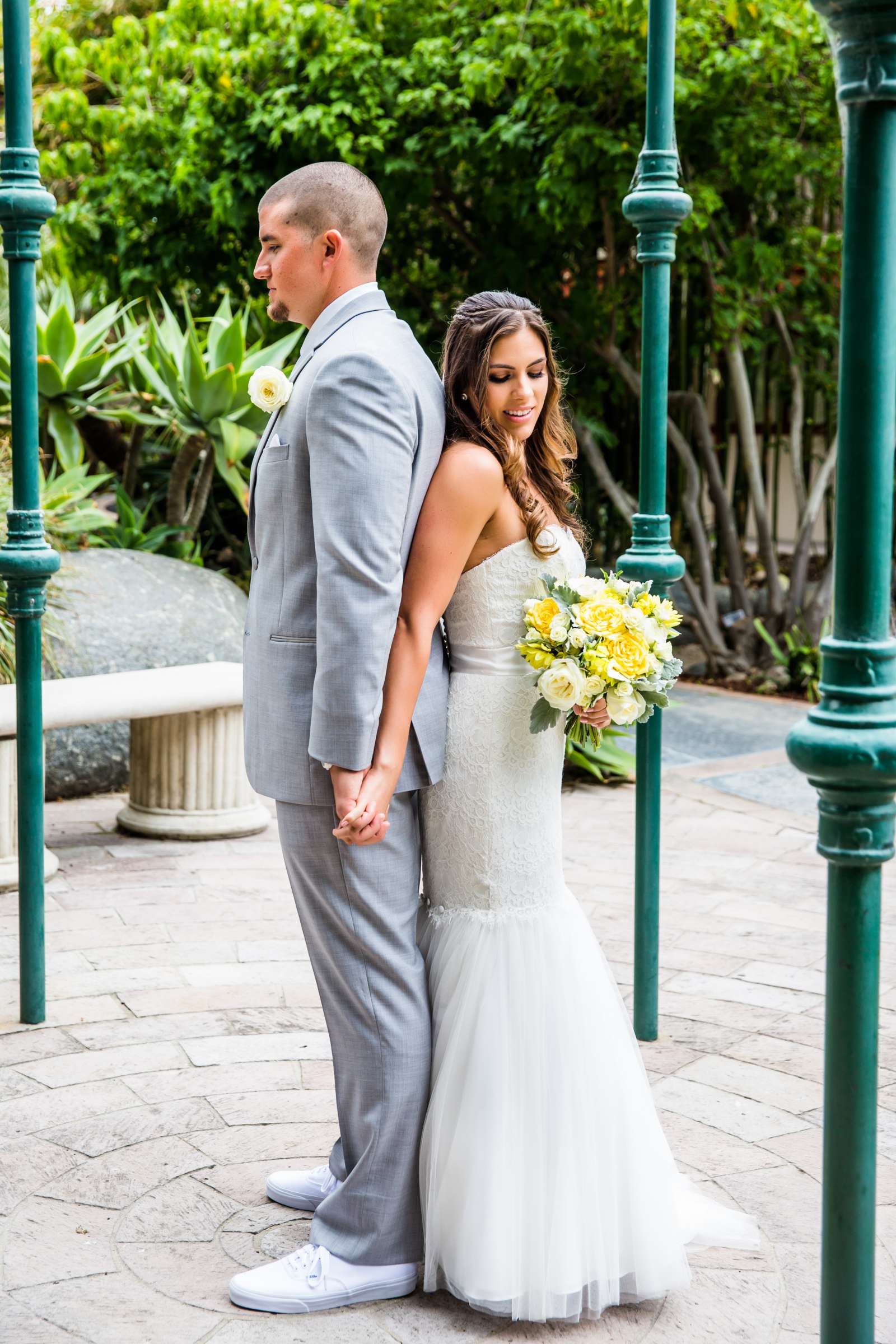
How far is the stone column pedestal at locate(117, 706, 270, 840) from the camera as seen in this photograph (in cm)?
569

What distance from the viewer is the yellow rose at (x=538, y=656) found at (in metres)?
2.53

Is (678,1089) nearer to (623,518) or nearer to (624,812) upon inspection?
(624,812)

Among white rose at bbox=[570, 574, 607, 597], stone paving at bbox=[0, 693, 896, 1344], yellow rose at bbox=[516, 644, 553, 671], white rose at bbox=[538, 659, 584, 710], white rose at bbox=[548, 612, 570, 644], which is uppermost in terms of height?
white rose at bbox=[570, 574, 607, 597]

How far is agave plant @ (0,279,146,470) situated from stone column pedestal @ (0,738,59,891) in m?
2.67

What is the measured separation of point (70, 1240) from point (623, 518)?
816 cm

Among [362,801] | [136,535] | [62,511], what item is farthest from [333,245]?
[136,535]

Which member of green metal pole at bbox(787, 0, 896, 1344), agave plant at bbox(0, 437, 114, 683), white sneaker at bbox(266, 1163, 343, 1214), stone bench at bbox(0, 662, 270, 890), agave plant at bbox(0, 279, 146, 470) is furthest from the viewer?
agave plant at bbox(0, 279, 146, 470)

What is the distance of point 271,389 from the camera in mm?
2541

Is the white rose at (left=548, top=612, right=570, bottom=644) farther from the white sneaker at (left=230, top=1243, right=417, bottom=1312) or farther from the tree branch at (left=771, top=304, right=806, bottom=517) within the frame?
the tree branch at (left=771, top=304, right=806, bottom=517)

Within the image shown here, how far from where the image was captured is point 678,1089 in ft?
11.4

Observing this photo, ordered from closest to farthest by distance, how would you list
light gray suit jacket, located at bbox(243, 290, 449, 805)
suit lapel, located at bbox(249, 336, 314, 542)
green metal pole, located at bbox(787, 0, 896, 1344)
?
green metal pole, located at bbox(787, 0, 896, 1344) → light gray suit jacket, located at bbox(243, 290, 449, 805) → suit lapel, located at bbox(249, 336, 314, 542)

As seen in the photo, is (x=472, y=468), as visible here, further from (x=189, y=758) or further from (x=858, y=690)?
(x=189, y=758)

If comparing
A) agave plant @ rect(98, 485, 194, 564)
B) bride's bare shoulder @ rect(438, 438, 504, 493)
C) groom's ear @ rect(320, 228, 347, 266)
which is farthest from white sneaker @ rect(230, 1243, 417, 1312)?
agave plant @ rect(98, 485, 194, 564)

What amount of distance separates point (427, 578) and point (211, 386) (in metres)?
4.76
